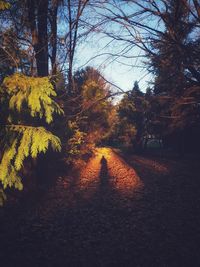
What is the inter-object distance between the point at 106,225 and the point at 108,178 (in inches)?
206

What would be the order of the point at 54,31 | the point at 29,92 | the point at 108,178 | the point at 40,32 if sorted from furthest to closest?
the point at 108,178, the point at 54,31, the point at 40,32, the point at 29,92

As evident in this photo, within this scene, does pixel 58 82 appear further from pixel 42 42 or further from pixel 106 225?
pixel 106 225

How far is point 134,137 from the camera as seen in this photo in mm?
22188

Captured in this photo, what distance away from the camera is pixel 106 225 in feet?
23.3

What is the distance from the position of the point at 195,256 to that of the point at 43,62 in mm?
8260

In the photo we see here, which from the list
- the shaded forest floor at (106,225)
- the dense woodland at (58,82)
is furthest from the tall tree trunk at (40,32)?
the shaded forest floor at (106,225)

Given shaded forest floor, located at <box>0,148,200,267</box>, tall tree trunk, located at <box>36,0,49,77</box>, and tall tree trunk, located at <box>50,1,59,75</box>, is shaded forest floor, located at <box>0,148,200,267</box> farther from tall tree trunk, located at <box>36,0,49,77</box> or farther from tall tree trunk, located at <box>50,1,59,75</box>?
tall tree trunk, located at <box>50,1,59,75</box>

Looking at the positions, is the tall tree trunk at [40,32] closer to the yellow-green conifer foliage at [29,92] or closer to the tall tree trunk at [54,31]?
the tall tree trunk at [54,31]

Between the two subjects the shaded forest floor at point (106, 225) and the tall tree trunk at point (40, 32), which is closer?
the shaded forest floor at point (106, 225)

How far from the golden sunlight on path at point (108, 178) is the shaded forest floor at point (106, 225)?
0.14 feet

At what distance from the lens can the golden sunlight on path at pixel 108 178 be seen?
417 inches

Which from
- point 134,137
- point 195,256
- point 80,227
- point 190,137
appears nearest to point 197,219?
point 195,256

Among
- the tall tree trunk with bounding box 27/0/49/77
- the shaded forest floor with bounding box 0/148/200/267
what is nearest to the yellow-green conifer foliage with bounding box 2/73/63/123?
the shaded forest floor with bounding box 0/148/200/267

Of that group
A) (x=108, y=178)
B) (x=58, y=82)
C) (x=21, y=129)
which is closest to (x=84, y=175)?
(x=108, y=178)
